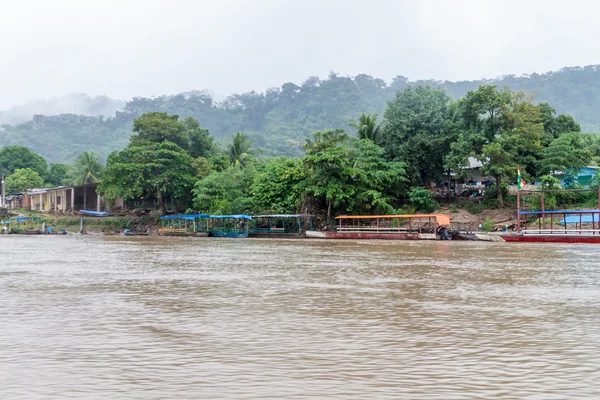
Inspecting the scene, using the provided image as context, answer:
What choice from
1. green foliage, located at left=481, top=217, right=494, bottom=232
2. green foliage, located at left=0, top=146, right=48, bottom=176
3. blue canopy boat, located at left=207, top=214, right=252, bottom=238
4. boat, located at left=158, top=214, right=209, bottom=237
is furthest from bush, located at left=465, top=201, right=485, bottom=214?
green foliage, located at left=0, top=146, right=48, bottom=176

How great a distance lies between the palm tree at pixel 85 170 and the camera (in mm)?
56969

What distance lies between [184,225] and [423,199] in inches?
710

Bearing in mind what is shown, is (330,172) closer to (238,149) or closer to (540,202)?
(540,202)

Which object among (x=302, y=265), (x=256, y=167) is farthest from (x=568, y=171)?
(x=302, y=265)

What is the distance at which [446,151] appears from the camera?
124 ft

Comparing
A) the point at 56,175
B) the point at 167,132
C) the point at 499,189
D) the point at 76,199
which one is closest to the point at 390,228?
the point at 499,189

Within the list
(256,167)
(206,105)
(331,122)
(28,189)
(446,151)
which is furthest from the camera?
(206,105)

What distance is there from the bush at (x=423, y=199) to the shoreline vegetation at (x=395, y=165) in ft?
0.22

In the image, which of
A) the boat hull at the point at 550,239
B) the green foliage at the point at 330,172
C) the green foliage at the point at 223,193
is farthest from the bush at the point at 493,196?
the green foliage at the point at 223,193

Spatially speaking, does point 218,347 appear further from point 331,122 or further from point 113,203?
point 331,122

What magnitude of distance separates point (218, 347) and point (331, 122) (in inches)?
4362

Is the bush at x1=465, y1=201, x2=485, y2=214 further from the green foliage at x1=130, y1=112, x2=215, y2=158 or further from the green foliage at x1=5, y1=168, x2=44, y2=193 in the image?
the green foliage at x1=5, y1=168, x2=44, y2=193

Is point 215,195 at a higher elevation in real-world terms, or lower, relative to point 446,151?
lower

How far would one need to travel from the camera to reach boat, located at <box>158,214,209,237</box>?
132 ft
